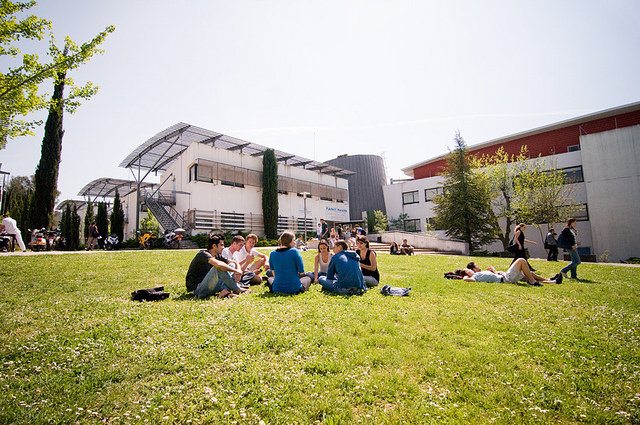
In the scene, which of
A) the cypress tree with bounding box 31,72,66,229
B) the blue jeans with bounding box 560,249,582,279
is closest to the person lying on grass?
the blue jeans with bounding box 560,249,582,279

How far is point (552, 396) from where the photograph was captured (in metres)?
2.71

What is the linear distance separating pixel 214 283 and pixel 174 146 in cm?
2765

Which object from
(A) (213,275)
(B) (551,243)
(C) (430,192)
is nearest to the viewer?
(A) (213,275)

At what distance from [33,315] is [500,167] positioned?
34143 millimetres

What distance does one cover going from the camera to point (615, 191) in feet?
82.8

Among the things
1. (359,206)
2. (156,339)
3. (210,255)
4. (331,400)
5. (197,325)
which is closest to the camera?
(331,400)

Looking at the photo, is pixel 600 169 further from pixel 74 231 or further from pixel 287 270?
pixel 74 231

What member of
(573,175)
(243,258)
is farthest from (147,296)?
(573,175)

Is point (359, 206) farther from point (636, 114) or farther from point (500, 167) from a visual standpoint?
point (636, 114)

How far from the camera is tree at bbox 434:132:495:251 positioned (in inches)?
1064

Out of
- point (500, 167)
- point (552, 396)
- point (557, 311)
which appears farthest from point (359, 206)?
point (552, 396)

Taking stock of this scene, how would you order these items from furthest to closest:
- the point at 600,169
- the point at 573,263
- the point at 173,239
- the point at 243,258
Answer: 1. the point at 600,169
2. the point at 173,239
3. the point at 573,263
4. the point at 243,258

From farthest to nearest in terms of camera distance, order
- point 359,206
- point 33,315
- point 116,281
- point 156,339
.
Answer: point 359,206, point 116,281, point 33,315, point 156,339

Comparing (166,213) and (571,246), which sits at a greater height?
(166,213)
